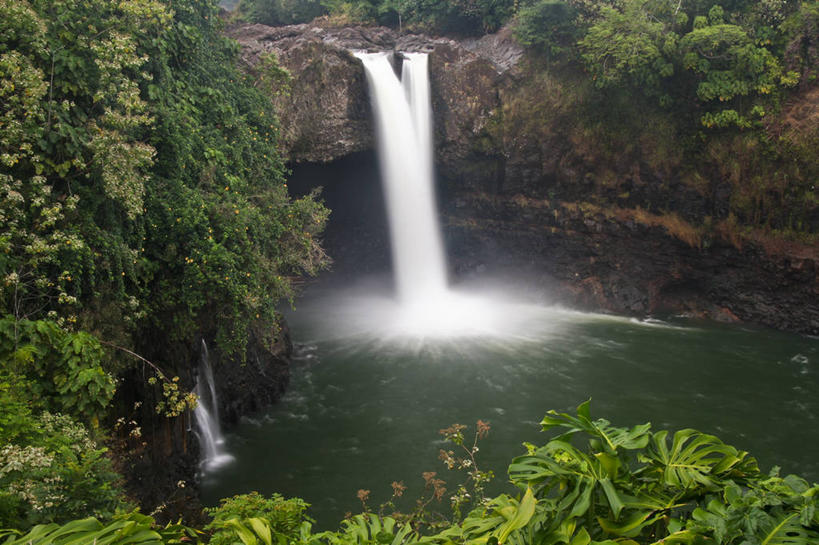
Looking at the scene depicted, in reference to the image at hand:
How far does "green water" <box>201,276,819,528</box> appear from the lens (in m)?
8.75

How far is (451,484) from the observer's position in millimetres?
8023

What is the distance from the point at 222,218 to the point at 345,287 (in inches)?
460

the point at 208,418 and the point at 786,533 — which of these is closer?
the point at 786,533

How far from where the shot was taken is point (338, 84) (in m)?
16.0

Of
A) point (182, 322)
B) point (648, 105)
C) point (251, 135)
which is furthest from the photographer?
point (648, 105)

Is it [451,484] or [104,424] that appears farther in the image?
[451,484]

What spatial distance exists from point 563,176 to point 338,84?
7.23m

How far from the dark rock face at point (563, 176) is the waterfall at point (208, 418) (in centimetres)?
825

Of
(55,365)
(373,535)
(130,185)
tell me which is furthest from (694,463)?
(130,185)

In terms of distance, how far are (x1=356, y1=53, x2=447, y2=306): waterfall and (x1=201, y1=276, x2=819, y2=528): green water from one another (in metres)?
3.77

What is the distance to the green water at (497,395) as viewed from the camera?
28.7 feet

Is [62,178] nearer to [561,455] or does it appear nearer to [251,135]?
[251,135]

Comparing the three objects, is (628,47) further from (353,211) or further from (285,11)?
(285,11)

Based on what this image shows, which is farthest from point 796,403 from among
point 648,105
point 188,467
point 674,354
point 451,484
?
point 188,467
